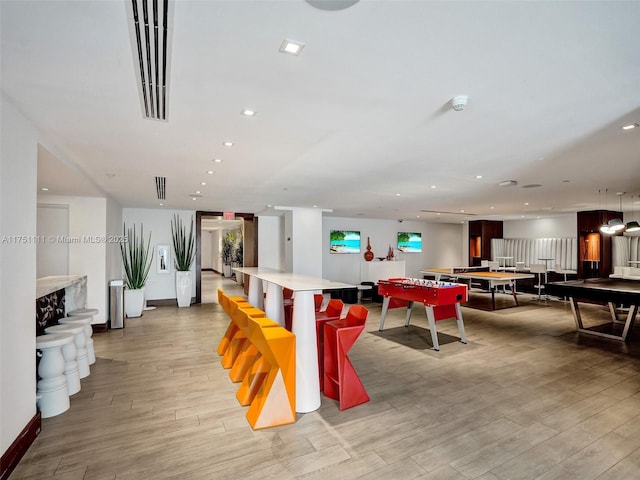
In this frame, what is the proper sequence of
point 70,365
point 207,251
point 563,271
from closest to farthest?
point 70,365 < point 563,271 < point 207,251

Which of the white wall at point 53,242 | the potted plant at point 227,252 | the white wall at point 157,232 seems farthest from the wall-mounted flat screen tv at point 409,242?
the white wall at point 53,242

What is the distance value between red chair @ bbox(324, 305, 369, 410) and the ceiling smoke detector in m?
2.05

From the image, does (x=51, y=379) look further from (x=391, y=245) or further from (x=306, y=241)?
(x=391, y=245)

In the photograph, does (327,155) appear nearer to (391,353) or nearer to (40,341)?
(391,353)

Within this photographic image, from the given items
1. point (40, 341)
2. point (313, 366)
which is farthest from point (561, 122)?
point (40, 341)

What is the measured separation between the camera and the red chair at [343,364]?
326 cm

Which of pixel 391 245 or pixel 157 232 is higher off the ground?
pixel 157 232

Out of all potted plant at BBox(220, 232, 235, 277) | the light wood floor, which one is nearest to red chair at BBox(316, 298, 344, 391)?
the light wood floor

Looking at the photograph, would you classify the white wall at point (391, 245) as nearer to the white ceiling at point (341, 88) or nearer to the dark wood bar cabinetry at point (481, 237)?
the dark wood bar cabinetry at point (481, 237)

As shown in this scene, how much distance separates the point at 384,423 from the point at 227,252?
1370 cm

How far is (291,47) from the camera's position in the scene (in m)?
1.79

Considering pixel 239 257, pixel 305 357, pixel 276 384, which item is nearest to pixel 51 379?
pixel 276 384

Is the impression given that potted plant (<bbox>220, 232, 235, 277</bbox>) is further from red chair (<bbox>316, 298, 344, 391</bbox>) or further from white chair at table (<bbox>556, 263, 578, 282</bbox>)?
A: white chair at table (<bbox>556, 263, 578, 282</bbox>)

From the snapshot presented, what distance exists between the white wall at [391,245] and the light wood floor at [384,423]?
20.8ft
